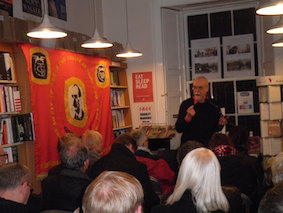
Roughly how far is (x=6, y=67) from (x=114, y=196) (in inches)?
145

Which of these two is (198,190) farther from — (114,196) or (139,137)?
(139,137)

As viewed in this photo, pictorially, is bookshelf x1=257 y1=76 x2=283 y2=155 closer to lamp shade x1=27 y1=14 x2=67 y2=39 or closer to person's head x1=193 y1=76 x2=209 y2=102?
person's head x1=193 y1=76 x2=209 y2=102

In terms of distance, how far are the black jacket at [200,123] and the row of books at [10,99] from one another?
77.3 inches

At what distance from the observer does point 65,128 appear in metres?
5.96

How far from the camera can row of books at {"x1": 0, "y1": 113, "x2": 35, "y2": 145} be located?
5.02m

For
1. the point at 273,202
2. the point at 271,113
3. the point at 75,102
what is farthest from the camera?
the point at 271,113

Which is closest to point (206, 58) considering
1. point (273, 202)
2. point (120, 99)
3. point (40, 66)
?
point (120, 99)

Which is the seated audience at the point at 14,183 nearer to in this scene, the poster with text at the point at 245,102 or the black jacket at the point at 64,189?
the black jacket at the point at 64,189

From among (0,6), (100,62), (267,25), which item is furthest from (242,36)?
(0,6)

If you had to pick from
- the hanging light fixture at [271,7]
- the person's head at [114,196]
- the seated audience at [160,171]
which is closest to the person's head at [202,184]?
the person's head at [114,196]

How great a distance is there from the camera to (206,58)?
8391 millimetres

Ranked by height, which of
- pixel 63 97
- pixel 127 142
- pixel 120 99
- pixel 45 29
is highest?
pixel 45 29

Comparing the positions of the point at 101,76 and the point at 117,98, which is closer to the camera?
the point at 101,76

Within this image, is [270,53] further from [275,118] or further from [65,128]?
[65,128]
